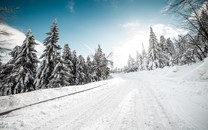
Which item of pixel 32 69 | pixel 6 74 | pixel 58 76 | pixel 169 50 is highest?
pixel 169 50

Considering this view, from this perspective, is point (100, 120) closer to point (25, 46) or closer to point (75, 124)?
point (75, 124)

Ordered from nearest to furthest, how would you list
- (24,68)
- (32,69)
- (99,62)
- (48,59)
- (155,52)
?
(24,68) → (32,69) → (48,59) → (99,62) → (155,52)

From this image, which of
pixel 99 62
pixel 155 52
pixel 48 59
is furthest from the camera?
pixel 155 52

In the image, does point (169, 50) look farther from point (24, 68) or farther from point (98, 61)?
point (24, 68)

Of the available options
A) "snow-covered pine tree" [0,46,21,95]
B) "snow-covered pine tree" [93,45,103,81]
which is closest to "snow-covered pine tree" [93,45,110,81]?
"snow-covered pine tree" [93,45,103,81]

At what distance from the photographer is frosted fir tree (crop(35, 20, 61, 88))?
58.5ft

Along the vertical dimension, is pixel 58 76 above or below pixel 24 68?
below

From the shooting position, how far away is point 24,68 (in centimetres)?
1579

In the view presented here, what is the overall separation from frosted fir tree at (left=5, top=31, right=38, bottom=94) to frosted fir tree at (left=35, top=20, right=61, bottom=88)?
53.1 inches

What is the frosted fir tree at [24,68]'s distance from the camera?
15188 millimetres

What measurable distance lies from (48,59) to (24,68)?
11.8ft

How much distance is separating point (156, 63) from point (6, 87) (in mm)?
39215

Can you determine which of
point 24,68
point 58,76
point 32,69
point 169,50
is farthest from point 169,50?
point 24,68

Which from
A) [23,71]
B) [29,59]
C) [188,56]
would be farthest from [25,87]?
[188,56]
